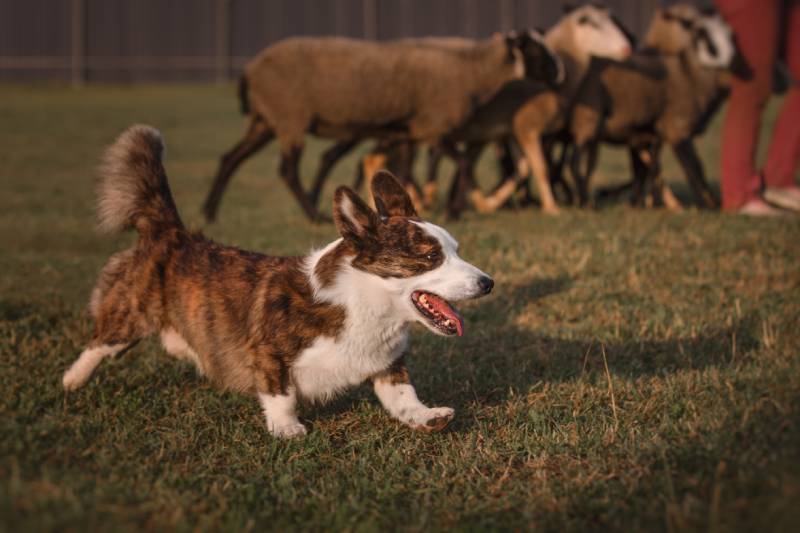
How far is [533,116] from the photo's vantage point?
10055 mm

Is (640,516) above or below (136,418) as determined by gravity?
above

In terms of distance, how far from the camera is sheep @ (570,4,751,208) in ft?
33.1

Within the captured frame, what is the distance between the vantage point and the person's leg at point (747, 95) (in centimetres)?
857

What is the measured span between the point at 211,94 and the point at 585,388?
75.6 feet

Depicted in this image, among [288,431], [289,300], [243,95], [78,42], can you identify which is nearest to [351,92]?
[243,95]

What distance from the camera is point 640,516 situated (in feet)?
9.43

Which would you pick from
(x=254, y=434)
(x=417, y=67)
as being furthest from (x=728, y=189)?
(x=254, y=434)

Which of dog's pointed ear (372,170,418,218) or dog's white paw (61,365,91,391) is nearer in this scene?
dog's pointed ear (372,170,418,218)

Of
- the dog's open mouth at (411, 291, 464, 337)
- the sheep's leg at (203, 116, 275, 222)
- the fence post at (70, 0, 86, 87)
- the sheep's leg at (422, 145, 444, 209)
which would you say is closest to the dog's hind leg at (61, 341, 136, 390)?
the dog's open mouth at (411, 291, 464, 337)

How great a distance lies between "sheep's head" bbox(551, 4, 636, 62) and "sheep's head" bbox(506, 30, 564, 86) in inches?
28.9

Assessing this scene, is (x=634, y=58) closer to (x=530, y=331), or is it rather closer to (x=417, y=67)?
(x=417, y=67)

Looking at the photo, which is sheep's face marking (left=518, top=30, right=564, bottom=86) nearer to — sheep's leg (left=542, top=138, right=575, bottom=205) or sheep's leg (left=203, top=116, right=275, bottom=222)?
sheep's leg (left=542, top=138, right=575, bottom=205)

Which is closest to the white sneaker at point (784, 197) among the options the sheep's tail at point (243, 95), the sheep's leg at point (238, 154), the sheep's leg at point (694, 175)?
the sheep's leg at point (694, 175)

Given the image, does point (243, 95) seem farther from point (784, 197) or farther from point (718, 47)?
point (784, 197)
